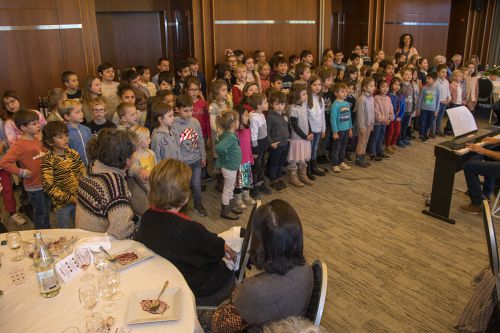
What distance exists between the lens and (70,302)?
6.76 feet

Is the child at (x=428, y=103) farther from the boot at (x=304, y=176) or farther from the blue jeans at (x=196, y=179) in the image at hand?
the blue jeans at (x=196, y=179)

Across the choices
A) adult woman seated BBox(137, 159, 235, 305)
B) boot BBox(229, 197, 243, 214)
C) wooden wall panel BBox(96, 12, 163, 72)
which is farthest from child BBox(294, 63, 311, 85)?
adult woman seated BBox(137, 159, 235, 305)

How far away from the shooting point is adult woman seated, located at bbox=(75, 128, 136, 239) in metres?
2.69

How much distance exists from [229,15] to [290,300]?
7237mm

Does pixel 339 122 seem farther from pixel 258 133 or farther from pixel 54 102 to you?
pixel 54 102

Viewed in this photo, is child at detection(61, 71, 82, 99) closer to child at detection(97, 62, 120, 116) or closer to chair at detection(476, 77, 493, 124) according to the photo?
child at detection(97, 62, 120, 116)

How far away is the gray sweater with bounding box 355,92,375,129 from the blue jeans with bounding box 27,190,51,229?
427 cm

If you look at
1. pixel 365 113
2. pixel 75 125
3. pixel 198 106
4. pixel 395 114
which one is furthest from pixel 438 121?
pixel 75 125

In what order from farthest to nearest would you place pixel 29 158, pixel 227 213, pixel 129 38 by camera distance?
pixel 129 38 → pixel 227 213 → pixel 29 158

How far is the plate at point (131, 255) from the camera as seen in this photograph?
2342 mm

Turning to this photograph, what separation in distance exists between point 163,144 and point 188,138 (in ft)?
1.17

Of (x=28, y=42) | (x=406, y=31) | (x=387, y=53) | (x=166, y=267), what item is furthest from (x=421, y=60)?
(x=166, y=267)

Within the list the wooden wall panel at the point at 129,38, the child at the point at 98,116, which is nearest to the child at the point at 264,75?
the child at the point at 98,116

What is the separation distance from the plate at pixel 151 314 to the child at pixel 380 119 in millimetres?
5062
